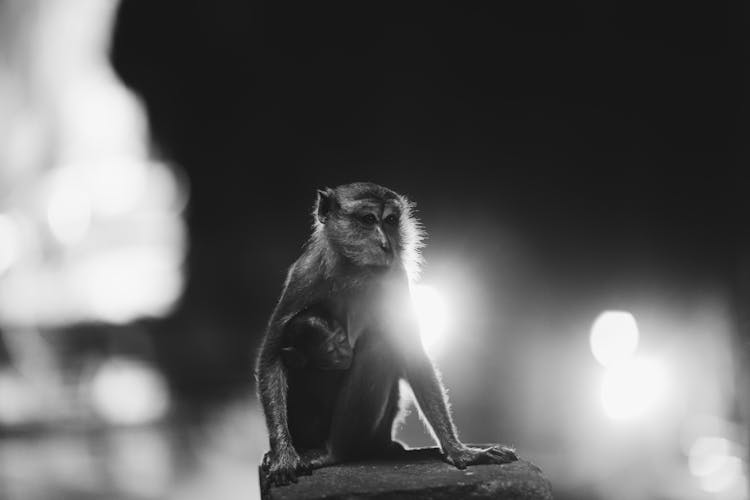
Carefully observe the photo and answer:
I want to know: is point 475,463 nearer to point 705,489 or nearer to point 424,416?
point 424,416

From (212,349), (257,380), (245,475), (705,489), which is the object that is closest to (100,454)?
(245,475)

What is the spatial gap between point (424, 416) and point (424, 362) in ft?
0.97

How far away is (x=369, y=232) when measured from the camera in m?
3.97

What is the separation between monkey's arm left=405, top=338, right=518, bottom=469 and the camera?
396 centimetres

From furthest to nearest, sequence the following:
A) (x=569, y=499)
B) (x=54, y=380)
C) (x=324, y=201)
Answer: (x=54, y=380)
(x=569, y=499)
(x=324, y=201)

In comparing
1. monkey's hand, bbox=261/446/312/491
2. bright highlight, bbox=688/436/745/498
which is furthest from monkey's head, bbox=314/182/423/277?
bright highlight, bbox=688/436/745/498

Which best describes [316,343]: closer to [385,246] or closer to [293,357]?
[293,357]

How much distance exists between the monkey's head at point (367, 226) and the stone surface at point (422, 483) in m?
1.08

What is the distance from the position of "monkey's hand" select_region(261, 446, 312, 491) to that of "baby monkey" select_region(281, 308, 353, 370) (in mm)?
464

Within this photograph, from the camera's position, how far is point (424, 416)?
4098mm

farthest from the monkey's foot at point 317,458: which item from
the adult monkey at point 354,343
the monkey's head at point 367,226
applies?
the monkey's head at point 367,226

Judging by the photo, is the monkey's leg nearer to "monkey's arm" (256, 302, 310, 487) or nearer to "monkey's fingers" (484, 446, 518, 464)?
"monkey's arm" (256, 302, 310, 487)

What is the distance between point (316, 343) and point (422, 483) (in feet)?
2.96

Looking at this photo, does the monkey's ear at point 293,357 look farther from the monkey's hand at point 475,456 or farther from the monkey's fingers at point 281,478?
the monkey's hand at point 475,456
